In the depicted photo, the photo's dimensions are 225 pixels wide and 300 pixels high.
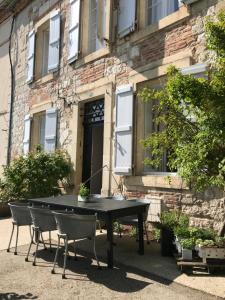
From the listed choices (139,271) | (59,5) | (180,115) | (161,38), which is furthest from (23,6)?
(139,271)

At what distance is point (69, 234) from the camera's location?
441 centimetres

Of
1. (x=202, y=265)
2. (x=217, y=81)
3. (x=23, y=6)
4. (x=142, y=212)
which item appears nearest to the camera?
(x=217, y=81)

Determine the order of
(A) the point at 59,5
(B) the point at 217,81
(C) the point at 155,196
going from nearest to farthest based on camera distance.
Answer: (B) the point at 217,81 < (C) the point at 155,196 < (A) the point at 59,5

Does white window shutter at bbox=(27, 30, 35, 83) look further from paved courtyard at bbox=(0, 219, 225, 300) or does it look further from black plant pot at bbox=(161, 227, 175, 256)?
black plant pot at bbox=(161, 227, 175, 256)

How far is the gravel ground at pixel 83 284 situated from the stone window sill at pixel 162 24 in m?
4.03

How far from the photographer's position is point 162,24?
20.9ft

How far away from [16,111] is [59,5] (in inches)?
139

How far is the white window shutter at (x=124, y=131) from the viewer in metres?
6.70

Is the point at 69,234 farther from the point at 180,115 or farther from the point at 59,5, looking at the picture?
the point at 59,5

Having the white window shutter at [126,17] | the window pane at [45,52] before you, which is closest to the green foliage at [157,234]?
the white window shutter at [126,17]

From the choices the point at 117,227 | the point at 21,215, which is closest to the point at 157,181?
the point at 117,227

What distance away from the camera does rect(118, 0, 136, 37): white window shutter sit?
7001 mm

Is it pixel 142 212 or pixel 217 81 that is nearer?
pixel 217 81

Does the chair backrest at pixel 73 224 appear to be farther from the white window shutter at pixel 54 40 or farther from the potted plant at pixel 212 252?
the white window shutter at pixel 54 40
